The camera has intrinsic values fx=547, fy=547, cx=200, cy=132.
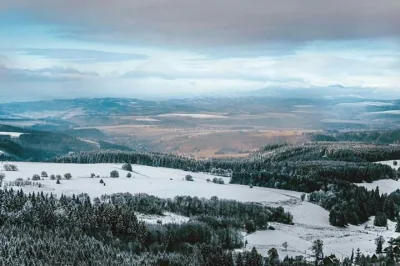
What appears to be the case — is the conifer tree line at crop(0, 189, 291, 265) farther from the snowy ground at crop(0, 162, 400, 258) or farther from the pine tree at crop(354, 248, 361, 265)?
the pine tree at crop(354, 248, 361, 265)

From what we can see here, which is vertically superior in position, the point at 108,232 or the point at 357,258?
the point at 108,232

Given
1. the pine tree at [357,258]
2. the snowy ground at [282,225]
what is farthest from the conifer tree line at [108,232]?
the pine tree at [357,258]

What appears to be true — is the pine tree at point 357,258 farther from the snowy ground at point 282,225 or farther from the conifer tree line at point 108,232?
the conifer tree line at point 108,232

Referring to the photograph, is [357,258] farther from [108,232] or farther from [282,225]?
[108,232]

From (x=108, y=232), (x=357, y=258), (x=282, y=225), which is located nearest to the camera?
(x=357, y=258)

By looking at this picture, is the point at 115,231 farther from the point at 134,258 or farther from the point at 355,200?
the point at 355,200

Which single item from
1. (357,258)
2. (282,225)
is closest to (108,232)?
(282,225)

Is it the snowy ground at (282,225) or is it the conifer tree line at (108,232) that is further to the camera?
the snowy ground at (282,225)

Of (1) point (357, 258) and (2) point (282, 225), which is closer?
(1) point (357, 258)

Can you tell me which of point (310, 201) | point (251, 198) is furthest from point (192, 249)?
point (310, 201)

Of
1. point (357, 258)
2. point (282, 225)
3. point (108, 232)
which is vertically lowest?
point (282, 225)

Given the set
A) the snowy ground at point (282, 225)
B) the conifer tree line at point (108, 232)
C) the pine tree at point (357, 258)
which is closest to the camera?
the conifer tree line at point (108, 232)
